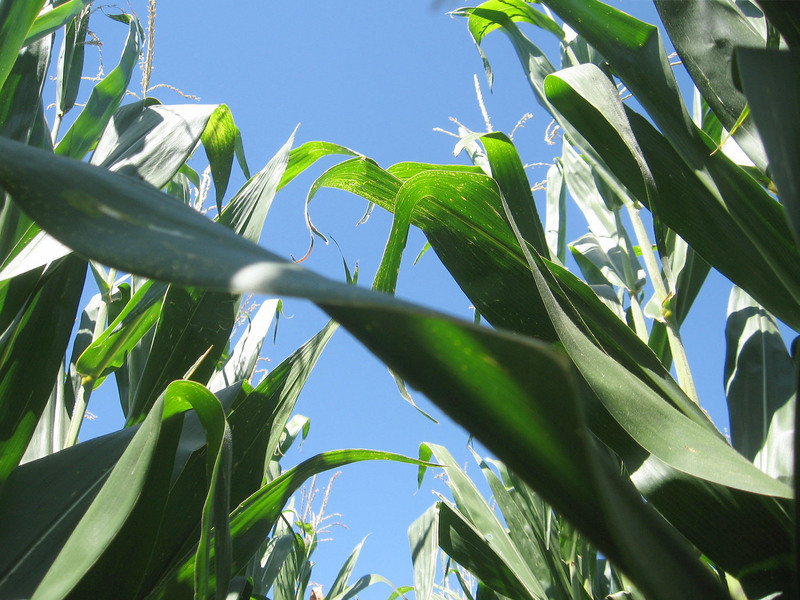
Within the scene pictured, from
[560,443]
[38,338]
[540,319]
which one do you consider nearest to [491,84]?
[540,319]

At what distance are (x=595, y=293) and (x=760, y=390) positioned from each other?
0.25 meters

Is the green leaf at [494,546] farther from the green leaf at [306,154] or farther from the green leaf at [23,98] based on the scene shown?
the green leaf at [23,98]

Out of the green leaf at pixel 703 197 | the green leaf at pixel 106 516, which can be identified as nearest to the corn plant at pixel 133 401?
the green leaf at pixel 106 516

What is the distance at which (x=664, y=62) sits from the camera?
608mm

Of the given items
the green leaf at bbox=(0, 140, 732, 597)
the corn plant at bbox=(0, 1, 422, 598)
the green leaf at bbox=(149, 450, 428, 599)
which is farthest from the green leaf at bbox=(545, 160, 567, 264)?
the green leaf at bbox=(0, 140, 732, 597)

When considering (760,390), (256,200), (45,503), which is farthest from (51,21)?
(760,390)

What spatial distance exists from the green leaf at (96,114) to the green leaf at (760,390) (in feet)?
2.99

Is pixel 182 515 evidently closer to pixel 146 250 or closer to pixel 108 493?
pixel 108 493

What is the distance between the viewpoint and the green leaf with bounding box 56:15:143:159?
2.64ft

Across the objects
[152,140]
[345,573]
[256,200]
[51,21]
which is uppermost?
[51,21]

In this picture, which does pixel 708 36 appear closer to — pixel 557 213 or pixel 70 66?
pixel 557 213

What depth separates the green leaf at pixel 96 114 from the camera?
2.64 ft

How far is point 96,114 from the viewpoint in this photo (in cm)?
82

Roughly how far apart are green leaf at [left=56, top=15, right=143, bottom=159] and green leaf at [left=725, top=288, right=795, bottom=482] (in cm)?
91
